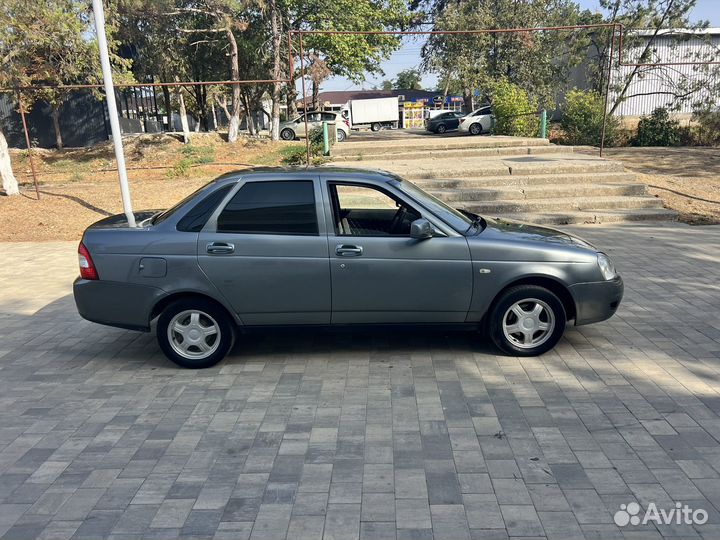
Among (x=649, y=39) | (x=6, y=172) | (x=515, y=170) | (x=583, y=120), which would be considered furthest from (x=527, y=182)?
(x=649, y=39)

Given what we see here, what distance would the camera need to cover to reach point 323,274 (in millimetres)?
4727

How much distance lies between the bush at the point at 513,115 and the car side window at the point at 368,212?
647 inches

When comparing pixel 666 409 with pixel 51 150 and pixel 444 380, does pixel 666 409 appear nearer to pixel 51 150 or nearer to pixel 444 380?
pixel 444 380

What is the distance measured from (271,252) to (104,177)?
51.2 ft

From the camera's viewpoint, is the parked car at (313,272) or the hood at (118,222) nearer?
the parked car at (313,272)

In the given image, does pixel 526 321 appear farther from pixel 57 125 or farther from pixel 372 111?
pixel 372 111

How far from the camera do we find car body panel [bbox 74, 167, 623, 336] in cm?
473

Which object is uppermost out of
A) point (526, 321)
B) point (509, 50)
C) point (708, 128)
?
point (509, 50)

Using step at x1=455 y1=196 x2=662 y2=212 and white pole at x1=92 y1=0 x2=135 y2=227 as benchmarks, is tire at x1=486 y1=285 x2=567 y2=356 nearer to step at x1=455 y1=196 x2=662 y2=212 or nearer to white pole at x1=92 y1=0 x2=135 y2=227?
step at x1=455 y1=196 x2=662 y2=212

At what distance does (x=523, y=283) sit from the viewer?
4883 millimetres

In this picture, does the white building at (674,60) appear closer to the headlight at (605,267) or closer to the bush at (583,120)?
the bush at (583,120)

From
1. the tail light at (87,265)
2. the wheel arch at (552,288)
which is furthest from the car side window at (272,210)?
the wheel arch at (552,288)

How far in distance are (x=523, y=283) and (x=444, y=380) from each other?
3.65 ft

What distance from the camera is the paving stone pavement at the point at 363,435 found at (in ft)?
9.93
